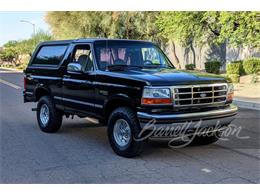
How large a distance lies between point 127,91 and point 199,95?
3.83 ft

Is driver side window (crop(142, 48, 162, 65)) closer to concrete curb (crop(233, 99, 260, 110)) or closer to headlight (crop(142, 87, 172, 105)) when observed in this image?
headlight (crop(142, 87, 172, 105))

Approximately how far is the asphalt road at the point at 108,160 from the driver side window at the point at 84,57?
1.49m

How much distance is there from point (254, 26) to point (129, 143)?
1444 centimetres

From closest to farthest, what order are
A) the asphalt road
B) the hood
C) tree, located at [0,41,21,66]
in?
the asphalt road, the hood, tree, located at [0,41,21,66]

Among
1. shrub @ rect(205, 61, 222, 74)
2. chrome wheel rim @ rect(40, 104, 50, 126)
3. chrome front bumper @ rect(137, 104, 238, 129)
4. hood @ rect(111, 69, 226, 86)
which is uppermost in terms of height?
hood @ rect(111, 69, 226, 86)

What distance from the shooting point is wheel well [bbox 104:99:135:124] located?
6.44m

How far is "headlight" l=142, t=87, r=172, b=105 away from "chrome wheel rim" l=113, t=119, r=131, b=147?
2.19 ft

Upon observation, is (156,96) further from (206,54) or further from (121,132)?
(206,54)

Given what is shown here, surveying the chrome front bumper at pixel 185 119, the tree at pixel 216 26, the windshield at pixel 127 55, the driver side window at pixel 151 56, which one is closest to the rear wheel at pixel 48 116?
the windshield at pixel 127 55

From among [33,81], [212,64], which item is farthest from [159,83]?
[212,64]

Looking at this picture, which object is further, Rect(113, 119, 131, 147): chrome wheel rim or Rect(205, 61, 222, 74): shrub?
Rect(205, 61, 222, 74): shrub

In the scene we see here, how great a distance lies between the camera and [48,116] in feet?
28.3

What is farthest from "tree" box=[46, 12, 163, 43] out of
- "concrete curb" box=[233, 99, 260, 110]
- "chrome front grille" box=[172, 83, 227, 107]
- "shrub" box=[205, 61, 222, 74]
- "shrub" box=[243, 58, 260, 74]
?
"chrome front grille" box=[172, 83, 227, 107]

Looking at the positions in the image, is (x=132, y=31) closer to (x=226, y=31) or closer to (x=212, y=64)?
(x=212, y=64)
